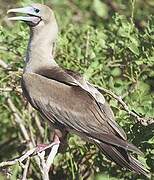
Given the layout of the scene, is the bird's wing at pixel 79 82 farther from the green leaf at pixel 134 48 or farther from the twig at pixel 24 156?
the green leaf at pixel 134 48

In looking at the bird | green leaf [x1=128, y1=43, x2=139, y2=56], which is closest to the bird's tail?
the bird

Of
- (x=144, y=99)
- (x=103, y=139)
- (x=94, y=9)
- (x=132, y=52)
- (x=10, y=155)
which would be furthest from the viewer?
(x=94, y=9)

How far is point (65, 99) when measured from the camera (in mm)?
4758

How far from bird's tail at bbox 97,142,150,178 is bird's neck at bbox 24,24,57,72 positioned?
0.70m

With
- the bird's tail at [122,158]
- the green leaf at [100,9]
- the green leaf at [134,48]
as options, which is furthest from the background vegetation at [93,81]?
the green leaf at [100,9]

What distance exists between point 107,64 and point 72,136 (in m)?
0.56

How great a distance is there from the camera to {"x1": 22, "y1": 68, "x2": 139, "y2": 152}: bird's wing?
4.61 m

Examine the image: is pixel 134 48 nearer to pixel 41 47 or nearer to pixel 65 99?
pixel 41 47

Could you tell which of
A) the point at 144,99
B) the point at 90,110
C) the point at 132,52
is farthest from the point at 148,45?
the point at 90,110

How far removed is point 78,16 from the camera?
24.5 ft

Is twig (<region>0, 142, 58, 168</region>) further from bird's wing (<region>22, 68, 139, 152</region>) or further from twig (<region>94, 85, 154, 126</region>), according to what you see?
twig (<region>94, 85, 154, 126</region>)

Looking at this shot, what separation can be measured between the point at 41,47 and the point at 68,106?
0.49 meters

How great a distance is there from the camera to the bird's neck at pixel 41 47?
4973mm

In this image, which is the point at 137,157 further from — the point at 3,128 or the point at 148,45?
the point at 3,128
